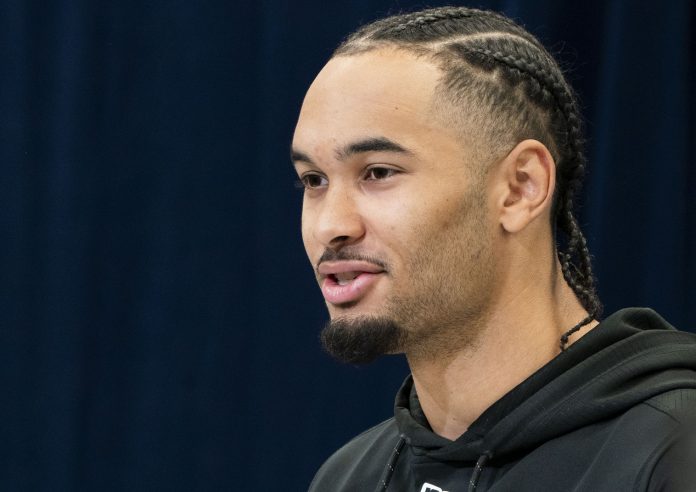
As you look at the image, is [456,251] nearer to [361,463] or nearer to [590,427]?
[590,427]

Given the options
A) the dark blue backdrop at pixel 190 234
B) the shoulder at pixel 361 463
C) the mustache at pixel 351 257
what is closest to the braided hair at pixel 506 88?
the mustache at pixel 351 257

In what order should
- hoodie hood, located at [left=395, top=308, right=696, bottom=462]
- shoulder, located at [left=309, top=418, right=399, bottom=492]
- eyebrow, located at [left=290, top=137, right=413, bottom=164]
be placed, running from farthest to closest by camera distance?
shoulder, located at [left=309, top=418, right=399, bottom=492], eyebrow, located at [left=290, top=137, right=413, bottom=164], hoodie hood, located at [left=395, top=308, right=696, bottom=462]

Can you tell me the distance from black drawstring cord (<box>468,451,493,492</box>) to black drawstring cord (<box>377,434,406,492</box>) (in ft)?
0.66

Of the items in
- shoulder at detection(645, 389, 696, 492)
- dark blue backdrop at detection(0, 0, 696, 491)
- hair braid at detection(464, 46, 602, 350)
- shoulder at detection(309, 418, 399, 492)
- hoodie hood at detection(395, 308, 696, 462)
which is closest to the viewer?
shoulder at detection(645, 389, 696, 492)

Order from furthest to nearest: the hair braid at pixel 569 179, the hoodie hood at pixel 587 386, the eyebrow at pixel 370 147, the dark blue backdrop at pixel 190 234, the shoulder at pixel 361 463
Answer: the dark blue backdrop at pixel 190 234, the shoulder at pixel 361 463, the hair braid at pixel 569 179, the eyebrow at pixel 370 147, the hoodie hood at pixel 587 386

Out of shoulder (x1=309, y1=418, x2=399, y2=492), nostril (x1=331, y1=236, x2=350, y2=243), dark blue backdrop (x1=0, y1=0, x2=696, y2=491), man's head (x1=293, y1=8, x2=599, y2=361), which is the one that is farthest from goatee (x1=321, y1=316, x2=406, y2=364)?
dark blue backdrop (x1=0, y1=0, x2=696, y2=491)

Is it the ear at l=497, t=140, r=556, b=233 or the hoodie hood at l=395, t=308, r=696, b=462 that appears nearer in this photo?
the hoodie hood at l=395, t=308, r=696, b=462

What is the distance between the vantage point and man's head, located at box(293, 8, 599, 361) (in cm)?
162

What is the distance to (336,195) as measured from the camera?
5.38 feet

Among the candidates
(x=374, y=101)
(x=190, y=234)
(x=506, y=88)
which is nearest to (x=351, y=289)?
(x=374, y=101)

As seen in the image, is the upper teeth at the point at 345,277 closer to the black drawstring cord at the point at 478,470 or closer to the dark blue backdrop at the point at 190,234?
the black drawstring cord at the point at 478,470

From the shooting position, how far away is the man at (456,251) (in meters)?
1.59

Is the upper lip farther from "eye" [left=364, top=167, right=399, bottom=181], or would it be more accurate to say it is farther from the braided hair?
the braided hair

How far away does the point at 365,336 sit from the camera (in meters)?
1.63
